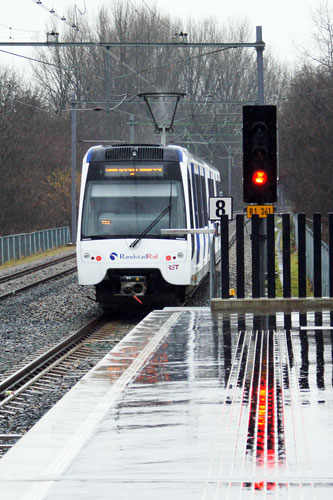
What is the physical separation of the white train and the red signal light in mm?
4529

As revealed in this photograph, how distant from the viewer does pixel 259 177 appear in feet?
44.1

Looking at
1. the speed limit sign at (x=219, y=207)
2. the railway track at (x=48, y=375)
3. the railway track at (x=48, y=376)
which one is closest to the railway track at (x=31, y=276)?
the railway track at (x=48, y=375)

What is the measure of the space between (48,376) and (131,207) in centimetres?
637

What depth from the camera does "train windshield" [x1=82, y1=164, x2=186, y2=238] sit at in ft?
58.7

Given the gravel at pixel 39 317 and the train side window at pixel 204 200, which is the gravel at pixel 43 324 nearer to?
the gravel at pixel 39 317

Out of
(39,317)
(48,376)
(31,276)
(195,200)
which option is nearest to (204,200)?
(195,200)

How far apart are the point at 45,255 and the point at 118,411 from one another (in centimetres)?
3508

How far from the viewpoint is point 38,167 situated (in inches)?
2030

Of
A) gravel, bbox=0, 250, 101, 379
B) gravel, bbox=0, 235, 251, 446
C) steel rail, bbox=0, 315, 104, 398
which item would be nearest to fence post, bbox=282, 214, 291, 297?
gravel, bbox=0, 235, 251, 446

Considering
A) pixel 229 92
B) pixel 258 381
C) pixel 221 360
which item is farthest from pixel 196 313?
pixel 229 92

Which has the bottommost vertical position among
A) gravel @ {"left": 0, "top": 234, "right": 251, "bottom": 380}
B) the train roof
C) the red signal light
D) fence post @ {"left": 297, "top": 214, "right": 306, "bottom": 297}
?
gravel @ {"left": 0, "top": 234, "right": 251, "bottom": 380}

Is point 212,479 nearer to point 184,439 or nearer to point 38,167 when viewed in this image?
point 184,439

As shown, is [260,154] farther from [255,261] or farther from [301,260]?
[301,260]

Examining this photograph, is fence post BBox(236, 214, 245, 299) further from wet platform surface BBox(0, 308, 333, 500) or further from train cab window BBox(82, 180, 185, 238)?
train cab window BBox(82, 180, 185, 238)
